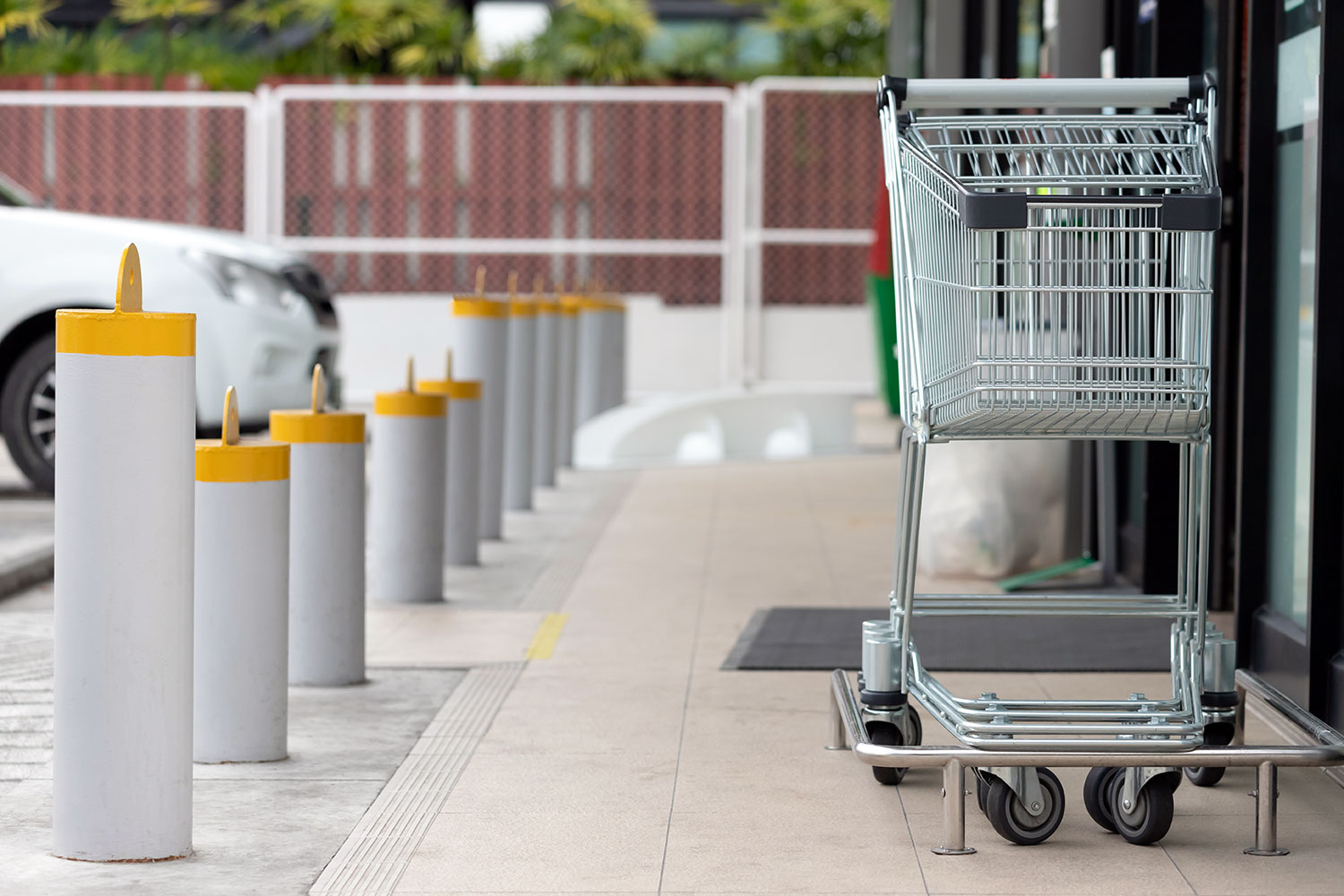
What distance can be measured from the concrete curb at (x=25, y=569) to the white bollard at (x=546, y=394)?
3443mm

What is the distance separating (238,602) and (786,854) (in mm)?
1471

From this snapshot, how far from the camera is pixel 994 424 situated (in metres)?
3.67

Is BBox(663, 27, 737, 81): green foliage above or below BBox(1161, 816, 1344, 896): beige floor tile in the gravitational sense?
above

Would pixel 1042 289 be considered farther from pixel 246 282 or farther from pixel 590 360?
pixel 590 360

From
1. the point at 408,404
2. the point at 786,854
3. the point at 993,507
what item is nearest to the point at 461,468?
the point at 408,404

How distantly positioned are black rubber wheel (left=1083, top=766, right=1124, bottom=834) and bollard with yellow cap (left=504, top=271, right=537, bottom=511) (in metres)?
5.60

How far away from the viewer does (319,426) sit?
520 cm

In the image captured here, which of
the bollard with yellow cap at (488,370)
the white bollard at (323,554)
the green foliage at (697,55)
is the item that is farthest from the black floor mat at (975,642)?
the green foliage at (697,55)

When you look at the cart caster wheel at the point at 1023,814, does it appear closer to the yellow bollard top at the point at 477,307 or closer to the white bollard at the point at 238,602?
the white bollard at the point at 238,602

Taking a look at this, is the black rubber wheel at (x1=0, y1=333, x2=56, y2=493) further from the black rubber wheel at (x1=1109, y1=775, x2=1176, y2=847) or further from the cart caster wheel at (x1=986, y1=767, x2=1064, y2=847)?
the black rubber wheel at (x1=1109, y1=775, x2=1176, y2=847)

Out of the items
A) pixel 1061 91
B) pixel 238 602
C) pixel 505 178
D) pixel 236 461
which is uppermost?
pixel 505 178

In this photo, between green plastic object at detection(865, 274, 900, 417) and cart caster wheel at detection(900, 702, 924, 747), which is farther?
green plastic object at detection(865, 274, 900, 417)

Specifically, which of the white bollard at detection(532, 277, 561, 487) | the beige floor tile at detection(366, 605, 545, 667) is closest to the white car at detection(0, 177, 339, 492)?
the white bollard at detection(532, 277, 561, 487)

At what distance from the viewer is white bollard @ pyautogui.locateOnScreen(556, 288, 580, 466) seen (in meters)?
11.3
